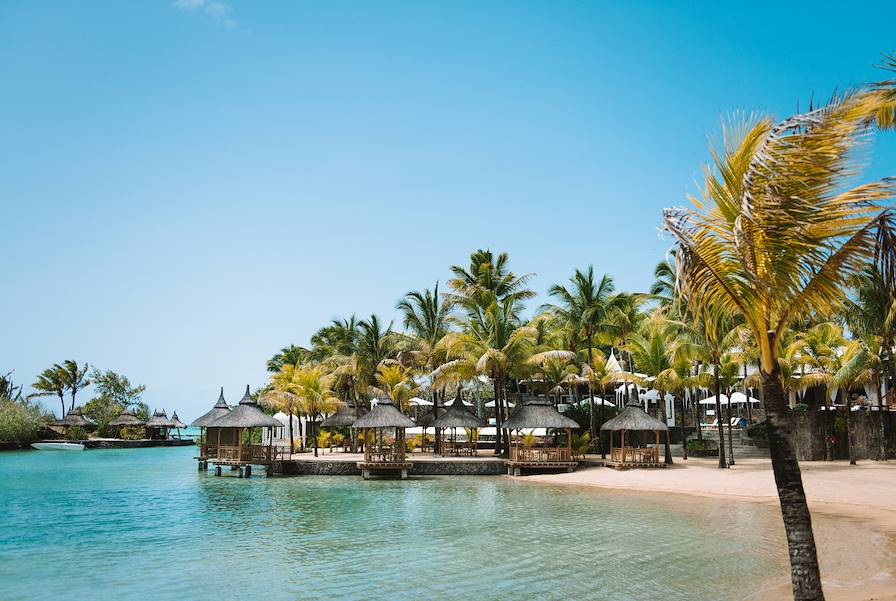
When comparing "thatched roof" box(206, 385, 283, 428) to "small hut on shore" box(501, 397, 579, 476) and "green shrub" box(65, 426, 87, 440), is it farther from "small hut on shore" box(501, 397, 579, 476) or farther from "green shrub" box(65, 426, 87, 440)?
"green shrub" box(65, 426, 87, 440)

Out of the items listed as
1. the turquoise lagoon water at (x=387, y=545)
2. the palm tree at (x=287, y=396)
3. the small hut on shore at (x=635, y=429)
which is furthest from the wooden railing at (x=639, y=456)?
the palm tree at (x=287, y=396)

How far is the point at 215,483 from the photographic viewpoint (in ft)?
89.8

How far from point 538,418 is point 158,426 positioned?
4494 cm

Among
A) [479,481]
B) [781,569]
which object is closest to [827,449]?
[479,481]

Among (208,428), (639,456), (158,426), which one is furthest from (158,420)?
(639,456)

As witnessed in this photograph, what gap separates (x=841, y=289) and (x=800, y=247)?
0.62m

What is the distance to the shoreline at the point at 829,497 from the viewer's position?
31.9 ft

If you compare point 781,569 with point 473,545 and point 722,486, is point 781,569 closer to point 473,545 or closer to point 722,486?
point 473,545

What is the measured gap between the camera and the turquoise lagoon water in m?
10.6

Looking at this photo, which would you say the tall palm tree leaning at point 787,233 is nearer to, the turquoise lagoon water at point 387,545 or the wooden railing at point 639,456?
the turquoise lagoon water at point 387,545

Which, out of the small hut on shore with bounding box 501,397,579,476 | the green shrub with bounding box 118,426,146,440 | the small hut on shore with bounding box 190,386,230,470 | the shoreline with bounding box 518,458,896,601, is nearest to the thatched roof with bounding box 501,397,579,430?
the small hut on shore with bounding box 501,397,579,476

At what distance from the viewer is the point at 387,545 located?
13.9 m

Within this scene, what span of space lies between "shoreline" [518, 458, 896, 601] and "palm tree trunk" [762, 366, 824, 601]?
407cm

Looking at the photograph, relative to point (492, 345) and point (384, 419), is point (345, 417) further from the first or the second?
point (492, 345)
